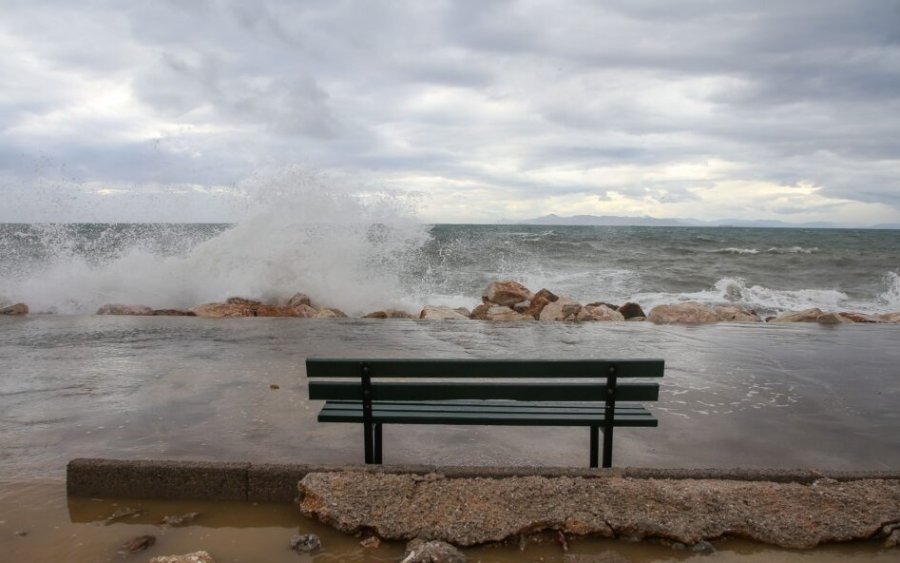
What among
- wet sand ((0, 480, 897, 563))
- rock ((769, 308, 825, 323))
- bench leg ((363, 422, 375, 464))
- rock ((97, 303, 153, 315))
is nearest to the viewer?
wet sand ((0, 480, 897, 563))

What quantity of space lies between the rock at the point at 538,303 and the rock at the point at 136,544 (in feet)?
35.4

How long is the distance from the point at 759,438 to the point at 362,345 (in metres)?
5.89

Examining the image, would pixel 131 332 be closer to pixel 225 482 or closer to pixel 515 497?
pixel 225 482

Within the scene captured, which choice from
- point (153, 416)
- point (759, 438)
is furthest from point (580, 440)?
point (153, 416)

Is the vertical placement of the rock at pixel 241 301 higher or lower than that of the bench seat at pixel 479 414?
lower

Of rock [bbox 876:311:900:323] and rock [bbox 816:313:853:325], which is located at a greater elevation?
rock [bbox 816:313:853:325]

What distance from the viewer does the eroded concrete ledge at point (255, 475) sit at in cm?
386

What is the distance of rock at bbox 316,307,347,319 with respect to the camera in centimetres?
1315

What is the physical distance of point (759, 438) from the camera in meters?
5.47

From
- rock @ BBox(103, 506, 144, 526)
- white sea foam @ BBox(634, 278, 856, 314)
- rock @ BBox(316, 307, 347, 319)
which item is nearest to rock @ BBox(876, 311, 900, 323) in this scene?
white sea foam @ BBox(634, 278, 856, 314)

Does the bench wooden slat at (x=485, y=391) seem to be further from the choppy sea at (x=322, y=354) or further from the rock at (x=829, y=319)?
the rock at (x=829, y=319)

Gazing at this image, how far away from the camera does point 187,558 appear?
3023 mm

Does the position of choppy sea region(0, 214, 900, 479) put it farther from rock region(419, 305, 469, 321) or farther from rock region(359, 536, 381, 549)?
rock region(359, 536, 381, 549)

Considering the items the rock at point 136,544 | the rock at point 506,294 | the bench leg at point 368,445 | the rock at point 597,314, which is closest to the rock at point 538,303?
the rock at point 506,294
